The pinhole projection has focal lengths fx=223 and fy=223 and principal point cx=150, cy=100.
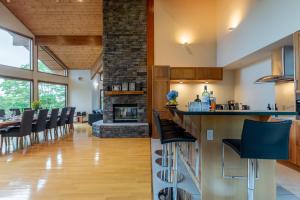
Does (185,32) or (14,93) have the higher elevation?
(185,32)

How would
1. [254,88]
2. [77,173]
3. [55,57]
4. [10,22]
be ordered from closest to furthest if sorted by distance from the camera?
[77,173] → [254,88] → [10,22] → [55,57]

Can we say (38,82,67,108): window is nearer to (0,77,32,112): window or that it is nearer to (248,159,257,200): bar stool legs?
(0,77,32,112): window

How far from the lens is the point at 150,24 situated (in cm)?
759

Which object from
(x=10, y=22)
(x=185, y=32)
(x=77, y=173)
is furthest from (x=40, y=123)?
(x=185, y=32)

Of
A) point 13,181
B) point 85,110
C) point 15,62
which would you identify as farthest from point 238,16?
point 85,110

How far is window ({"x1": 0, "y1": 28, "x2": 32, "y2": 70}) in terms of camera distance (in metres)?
8.09

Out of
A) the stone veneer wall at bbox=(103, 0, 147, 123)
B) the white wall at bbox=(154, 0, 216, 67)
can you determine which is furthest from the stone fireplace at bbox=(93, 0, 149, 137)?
the white wall at bbox=(154, 0, 216, 67)

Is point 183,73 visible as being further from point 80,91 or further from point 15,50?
point 80,91

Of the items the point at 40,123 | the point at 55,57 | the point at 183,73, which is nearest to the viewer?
the point at 40,123

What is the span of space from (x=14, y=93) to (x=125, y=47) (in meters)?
4.78

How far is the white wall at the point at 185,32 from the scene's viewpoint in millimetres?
7531

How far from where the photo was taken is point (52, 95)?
11867 millimetres

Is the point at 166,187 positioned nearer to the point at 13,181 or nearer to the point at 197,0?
the point at 13,181

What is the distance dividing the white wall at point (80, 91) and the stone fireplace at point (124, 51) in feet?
20.4
